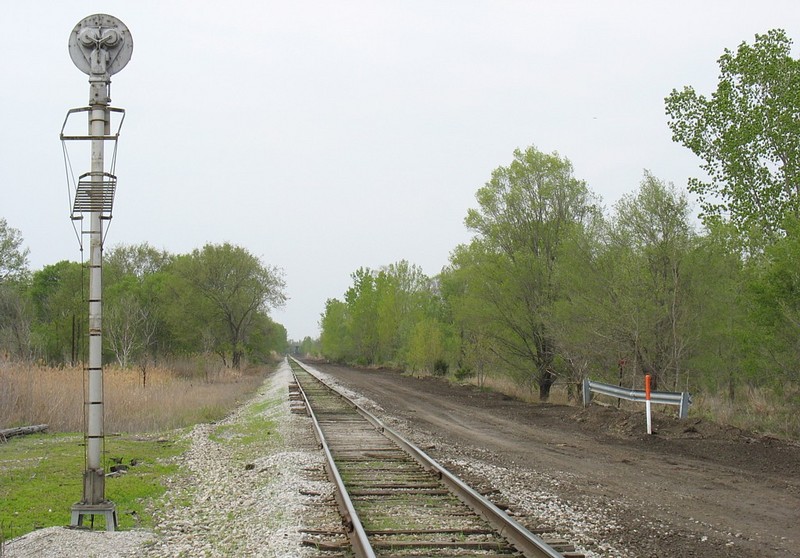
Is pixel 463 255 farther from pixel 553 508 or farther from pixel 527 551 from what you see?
pixel 527 551

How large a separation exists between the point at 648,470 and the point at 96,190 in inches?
350

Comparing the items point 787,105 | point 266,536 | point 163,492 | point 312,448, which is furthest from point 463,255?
point 266,536

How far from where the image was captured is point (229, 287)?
61.7 meters

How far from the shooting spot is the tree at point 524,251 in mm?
27734

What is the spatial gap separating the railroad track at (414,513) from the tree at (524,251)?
1575 centimetres

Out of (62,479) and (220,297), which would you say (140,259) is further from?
(62,479)

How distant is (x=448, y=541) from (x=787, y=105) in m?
22.7

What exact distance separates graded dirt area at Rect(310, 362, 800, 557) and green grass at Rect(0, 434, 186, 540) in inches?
189

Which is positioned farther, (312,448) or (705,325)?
(705,325)

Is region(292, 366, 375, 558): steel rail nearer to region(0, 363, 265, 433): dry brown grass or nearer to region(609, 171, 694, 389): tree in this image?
region(0, 363, 265, 433): dry brown grass

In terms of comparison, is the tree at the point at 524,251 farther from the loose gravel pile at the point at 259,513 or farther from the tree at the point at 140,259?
the tree at the point at 140,259

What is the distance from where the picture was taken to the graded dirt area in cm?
696

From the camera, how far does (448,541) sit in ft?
21.1

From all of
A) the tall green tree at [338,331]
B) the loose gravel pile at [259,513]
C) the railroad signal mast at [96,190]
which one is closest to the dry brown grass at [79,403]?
the loose gravel pile at [259,513]
